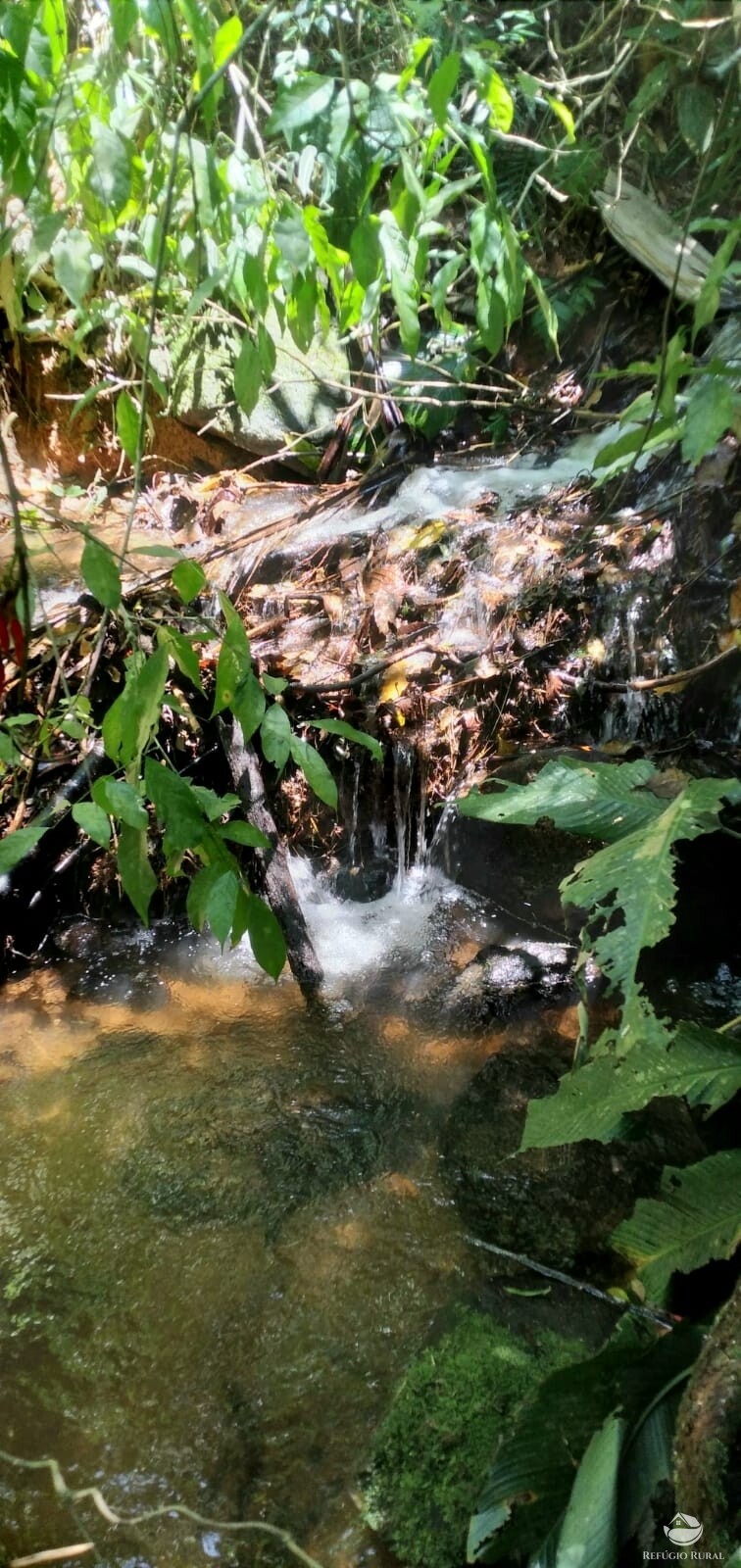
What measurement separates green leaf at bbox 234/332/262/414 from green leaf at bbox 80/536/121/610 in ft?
1.13

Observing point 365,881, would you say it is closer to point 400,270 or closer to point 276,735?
point 276,735

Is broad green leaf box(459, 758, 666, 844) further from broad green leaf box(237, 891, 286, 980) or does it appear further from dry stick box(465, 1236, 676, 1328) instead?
dry stick box(465, 1236, 676, 1328)

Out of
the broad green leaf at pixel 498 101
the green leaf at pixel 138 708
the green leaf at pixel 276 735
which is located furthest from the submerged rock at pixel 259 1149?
the broad green leaf at pixel 498 101

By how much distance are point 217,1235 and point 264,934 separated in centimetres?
105

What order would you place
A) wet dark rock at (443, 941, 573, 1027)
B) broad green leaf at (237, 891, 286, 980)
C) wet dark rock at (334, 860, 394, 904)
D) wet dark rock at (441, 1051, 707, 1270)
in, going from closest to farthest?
broad green leaf at (237, 891, 286, 980), wet dark rock at (441, 1051, 707, 1270), wet dark rock at (443, 941, 573, 1027), wet dark rock at (334, 860, 394, 904)

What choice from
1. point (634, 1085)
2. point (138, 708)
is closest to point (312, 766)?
point (138, 708)

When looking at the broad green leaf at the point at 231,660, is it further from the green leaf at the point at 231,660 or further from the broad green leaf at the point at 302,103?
the broad green leaf at the point at 302,103

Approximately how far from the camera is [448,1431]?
1782 mm

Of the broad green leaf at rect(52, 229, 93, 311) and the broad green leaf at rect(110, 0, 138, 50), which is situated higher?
the broad green leaf at rect(110, 0, 138, 50)

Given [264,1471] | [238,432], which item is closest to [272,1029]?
[264,1471]

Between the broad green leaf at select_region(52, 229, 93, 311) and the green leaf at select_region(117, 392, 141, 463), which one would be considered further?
the green leaf at select_region(117, 392, 141, 463)

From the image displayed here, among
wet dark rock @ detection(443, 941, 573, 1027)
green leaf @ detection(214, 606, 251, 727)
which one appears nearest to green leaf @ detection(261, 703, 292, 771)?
green leaf @ detection(214, 606, 251, 727)

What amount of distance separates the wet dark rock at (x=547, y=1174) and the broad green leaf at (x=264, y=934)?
0.99 metres

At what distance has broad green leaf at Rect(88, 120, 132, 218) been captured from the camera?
131cm
